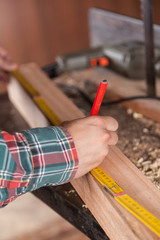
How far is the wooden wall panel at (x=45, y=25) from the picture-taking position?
2.42 m

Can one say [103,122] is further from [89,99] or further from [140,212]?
[89,99]

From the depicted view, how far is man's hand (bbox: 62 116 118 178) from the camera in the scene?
792 mm

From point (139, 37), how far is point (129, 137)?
0.62 m

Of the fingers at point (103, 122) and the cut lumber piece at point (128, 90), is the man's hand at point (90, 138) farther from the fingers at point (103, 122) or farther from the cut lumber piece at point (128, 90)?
the cut lumber piece at point (128, 90)

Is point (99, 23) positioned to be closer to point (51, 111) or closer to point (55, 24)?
point (51, 111)

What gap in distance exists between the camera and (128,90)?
1362mm

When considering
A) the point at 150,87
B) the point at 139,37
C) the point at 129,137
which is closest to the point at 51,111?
the point at 129,137

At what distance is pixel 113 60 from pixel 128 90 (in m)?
0.23

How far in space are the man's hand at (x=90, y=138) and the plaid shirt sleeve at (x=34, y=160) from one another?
0.02m

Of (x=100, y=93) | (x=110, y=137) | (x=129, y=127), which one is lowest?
(x=129, y=127)

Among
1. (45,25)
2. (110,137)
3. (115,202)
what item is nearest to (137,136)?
(110,137)

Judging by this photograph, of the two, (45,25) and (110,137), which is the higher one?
(110,137)

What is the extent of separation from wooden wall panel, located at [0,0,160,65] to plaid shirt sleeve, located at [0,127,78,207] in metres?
1.83

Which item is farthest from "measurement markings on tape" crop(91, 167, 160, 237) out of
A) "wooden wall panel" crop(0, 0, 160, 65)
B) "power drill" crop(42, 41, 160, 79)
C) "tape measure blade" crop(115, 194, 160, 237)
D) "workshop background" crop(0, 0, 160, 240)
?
"wooden wall panel" crop(0, 0, 160, 65)
